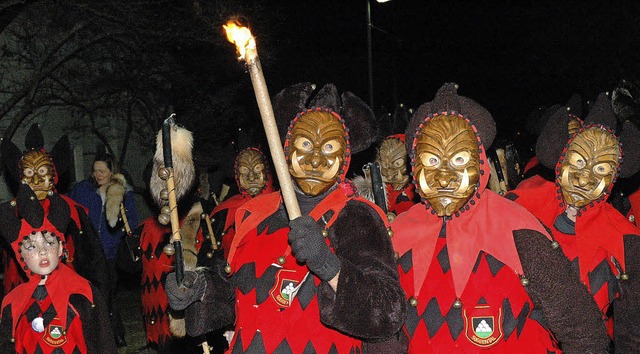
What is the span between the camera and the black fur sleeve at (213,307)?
380cm

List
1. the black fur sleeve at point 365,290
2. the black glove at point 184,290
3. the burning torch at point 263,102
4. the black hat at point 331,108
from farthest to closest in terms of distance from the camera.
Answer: the black hat at point 331,108
the black glove at point 184,290
the black fur sleeve at point 365,290
the burning torch at point 263,102

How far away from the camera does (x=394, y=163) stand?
858cm

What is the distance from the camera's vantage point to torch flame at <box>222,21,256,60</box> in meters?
2.87

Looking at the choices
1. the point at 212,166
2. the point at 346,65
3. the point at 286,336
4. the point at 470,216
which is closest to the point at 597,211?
the point at 470,216

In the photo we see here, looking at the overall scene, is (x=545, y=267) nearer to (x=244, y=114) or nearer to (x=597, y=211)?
(x=597, y=211)

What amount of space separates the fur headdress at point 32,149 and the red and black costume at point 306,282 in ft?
11.7

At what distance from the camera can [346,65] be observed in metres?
25.8

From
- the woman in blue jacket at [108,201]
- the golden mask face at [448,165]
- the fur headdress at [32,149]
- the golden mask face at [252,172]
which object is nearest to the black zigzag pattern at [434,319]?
the golden mask face at [448,165]

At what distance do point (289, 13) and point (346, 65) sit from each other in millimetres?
5804

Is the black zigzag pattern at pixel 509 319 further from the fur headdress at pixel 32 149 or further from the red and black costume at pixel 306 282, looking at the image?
the fur headdress at pixel 32 149

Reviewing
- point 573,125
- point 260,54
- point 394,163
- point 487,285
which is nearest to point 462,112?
point 487,285

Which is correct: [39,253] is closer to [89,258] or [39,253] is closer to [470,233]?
[89,258]

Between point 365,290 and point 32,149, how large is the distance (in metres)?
4.67

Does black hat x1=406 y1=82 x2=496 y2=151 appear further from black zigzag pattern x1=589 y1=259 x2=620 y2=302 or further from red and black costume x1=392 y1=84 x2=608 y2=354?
black zigzag pattern x1=589 y1=259 x2=620 y2=302
